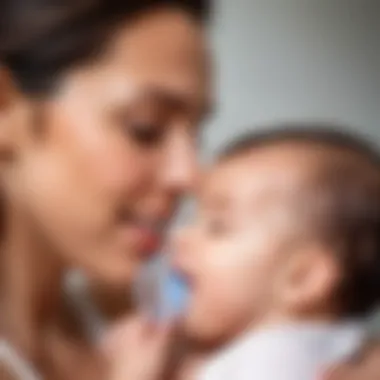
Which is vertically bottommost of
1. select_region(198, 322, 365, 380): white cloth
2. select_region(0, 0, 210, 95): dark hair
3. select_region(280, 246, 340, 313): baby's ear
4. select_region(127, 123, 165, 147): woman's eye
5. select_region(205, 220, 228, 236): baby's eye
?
select_region(198, 322, 365, 380): white cloth

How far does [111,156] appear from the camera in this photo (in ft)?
2.76

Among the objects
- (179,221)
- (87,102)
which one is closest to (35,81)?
(87,102)

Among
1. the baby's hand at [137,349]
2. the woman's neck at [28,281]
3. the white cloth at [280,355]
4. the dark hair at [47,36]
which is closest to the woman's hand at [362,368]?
the white cloth at [280,355]

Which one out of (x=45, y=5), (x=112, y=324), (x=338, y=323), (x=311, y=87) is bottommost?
(x=338, y=323)

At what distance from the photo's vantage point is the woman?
0.81 metres

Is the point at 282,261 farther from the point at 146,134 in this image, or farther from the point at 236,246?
the point at 146,134

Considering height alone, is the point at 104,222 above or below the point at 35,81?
below

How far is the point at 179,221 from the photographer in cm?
84

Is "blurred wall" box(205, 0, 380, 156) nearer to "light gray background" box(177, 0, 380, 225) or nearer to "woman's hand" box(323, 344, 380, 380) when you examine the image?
"light gray background" box(177, 0, 380, 225)

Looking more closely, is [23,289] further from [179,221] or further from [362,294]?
[362,294]

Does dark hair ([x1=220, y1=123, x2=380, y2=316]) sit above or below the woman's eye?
below

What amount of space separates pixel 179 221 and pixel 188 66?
0.16 meters

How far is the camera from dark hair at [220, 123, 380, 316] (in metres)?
0.82

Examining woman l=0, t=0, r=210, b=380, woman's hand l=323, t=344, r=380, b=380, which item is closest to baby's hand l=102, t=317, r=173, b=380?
woman l=0, t=0, r=210, b=380
